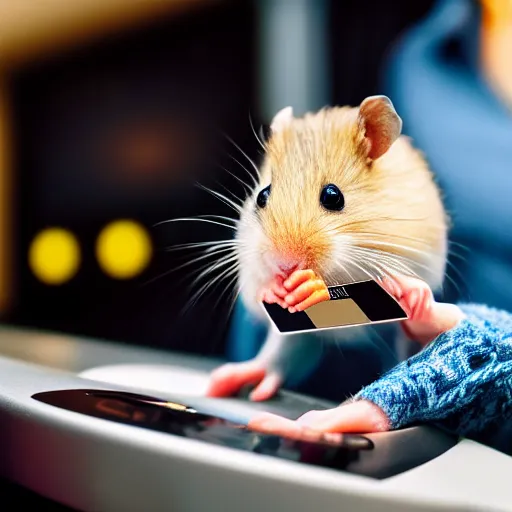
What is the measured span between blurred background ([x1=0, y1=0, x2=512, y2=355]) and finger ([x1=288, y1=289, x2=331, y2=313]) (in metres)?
0.15

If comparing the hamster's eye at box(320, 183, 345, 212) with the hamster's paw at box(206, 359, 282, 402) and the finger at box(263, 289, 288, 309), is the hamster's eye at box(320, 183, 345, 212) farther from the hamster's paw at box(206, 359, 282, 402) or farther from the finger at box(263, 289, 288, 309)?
the hamster's paw at box(206, 359, 282, 402)

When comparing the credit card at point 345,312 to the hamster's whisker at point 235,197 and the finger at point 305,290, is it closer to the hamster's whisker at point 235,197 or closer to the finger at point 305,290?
the finger at point 305,290

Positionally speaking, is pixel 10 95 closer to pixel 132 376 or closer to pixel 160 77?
pixel 160 77

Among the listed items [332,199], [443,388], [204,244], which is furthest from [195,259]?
[443,388]

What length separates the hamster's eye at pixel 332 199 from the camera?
2.30ft

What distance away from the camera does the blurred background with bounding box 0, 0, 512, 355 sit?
751 millimetres

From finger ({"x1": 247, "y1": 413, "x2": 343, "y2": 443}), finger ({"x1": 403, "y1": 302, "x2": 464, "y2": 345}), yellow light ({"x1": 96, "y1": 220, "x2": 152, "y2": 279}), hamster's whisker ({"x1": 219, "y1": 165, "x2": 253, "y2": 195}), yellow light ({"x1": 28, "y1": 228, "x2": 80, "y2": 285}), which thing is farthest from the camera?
yellow light ({"x1": 28, "y1": 228, "x2": 80, "y2": 285})

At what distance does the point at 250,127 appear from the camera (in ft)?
2.74

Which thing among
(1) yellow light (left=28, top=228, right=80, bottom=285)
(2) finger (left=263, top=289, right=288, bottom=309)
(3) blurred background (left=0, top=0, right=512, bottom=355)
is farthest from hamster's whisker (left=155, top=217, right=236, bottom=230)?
(1) yellow light (left=28, top=228, right=80, bottom=285)

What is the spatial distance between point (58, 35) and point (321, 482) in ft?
2.85

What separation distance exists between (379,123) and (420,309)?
0.71 feet

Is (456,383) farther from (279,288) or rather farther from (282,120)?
(282,120)

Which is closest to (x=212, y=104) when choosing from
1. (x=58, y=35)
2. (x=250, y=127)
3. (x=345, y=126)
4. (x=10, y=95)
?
(x=250, y=127)

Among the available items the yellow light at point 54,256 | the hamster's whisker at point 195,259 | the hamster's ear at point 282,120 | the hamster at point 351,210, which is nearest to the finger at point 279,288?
the hamster at point 351,210
